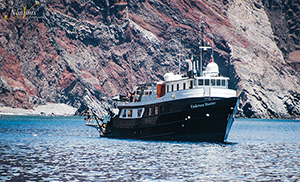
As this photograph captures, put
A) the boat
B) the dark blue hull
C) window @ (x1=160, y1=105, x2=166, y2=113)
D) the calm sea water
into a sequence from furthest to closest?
window @ (x1=160, y1=105, x2=166, y2=113), the boat, the dark blue hull, the calm sea water

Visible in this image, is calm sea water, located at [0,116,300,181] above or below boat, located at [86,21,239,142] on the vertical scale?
below

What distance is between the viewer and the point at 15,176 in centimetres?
2841

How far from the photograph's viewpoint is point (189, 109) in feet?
166

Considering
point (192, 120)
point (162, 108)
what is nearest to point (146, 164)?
point (192, 120)

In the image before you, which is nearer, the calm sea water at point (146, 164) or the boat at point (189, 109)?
the calm sea water at point (146, 164)

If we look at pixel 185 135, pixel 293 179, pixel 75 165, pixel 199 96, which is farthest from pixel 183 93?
pixel 293 179

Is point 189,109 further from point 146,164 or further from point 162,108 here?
point 146,164

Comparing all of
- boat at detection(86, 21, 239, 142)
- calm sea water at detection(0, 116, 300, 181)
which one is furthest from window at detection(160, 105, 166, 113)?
calm sea water at detection(0, 116, 300, 181)

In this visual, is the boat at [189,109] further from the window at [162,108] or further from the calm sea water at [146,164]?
the calm sea water at [146,164]

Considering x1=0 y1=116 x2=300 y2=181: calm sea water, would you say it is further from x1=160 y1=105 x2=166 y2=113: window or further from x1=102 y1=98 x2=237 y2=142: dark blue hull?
x1=160 y1=105 x2=166 y2=113: window

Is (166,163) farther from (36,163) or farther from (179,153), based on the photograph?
(36,163)

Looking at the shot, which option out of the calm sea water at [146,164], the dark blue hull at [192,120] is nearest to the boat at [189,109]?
the dark blue hull at [192,120]

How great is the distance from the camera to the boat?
50.1m

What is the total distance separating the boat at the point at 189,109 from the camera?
50062 millimetres
